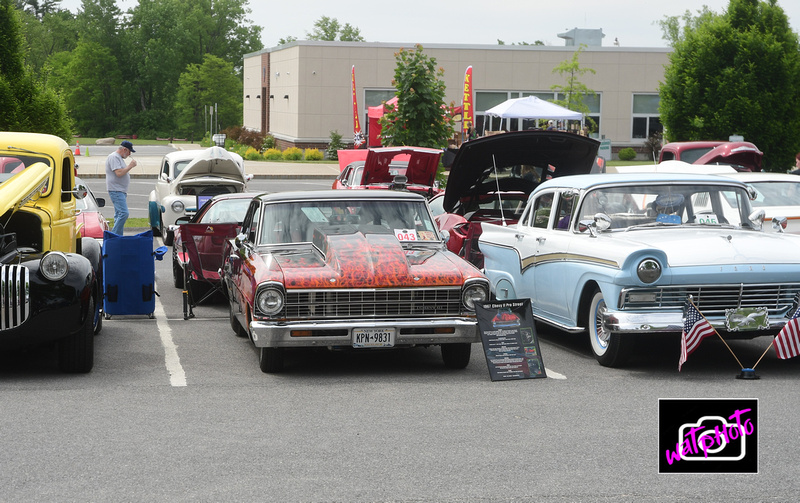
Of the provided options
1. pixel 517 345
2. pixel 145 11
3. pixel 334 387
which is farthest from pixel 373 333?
pixel 145 11

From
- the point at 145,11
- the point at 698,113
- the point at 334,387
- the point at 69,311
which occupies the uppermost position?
the point at 145,11

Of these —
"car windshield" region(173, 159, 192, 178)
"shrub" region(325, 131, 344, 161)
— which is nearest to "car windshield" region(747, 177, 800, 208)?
"car windshield" region(173, 159, 192, 178)

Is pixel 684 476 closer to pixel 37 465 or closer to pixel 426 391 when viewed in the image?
pixel 426 391

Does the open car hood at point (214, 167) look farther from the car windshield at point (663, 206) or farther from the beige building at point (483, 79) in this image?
the beige building at point (483, 79)

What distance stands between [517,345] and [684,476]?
2.91 m

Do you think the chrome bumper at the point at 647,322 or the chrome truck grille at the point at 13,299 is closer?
the chrome truck grille at the point at 13,299

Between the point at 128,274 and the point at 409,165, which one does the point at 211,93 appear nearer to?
the point at 409,165

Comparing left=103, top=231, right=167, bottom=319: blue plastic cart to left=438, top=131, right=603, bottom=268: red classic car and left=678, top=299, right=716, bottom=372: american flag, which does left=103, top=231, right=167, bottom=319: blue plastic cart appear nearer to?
left=438, top=131, right=603, bottom=268: red classic car

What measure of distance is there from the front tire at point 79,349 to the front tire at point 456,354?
2.95 m

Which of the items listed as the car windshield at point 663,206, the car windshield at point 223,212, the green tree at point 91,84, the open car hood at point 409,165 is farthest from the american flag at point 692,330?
the green tree at point 91,84

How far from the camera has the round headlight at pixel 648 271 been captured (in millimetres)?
8273

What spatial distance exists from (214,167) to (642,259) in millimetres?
12276

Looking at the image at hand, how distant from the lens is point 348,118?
4981 centimetres

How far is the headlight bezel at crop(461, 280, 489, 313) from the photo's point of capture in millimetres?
8391
